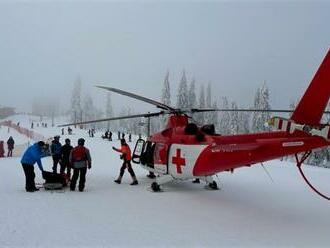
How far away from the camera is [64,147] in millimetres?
→ 14406

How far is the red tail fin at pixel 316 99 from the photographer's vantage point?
29.3 ft

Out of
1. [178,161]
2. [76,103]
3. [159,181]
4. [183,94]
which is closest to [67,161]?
[159,181]

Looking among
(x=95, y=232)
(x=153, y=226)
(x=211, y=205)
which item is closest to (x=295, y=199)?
(x=211, y=205)

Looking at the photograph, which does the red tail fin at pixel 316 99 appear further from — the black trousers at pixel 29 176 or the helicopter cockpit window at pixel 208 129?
the black trousers at pixel 29 176

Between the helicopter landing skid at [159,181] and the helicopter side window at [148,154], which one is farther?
the helicopter side window at [148,154]

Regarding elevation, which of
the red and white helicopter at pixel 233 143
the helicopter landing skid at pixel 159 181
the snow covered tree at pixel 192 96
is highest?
the snow covered tree at pixel 192 96

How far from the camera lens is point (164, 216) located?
1007 cm

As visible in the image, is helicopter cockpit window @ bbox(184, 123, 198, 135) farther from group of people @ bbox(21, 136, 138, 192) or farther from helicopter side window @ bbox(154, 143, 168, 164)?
group of people @ bbox(21, 136, 138, 192)

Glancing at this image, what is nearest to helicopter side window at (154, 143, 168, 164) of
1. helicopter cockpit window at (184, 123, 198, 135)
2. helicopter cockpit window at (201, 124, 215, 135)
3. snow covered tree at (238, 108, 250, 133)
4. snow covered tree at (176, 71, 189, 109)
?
helicopter cockpit window at (184, 123, 198, 135)

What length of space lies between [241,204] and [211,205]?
37.5 inches

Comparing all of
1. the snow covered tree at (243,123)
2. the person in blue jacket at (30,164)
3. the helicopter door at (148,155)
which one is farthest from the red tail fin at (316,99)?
the snow covered tree at (243,123)

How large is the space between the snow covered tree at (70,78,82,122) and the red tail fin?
8787 cm

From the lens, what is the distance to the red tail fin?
8.92 metres

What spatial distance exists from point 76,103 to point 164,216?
91.7m
